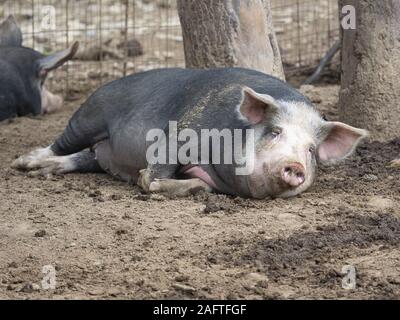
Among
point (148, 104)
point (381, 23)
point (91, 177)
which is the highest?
point (381, 23)

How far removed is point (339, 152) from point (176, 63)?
15.1ft

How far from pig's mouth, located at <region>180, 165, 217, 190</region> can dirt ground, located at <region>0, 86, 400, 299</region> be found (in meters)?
0.16

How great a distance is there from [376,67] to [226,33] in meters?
1.09

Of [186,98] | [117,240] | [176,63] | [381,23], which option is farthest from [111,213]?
[176,63]

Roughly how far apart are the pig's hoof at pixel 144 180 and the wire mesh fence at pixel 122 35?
3527mm

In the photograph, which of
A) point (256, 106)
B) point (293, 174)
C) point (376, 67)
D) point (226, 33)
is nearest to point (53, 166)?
point (226, 33)

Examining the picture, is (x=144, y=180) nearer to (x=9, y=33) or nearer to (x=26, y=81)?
(x=26, y=81)

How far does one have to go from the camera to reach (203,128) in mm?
6094

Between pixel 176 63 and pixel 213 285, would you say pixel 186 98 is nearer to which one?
pixel 213 285

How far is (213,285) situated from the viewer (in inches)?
178

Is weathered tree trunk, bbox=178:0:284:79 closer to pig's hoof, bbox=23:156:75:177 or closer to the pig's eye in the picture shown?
pig's hoof, bbox=23:156:75:177

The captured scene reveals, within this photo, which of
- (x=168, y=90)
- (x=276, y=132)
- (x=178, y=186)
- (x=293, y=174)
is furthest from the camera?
(x=168, y=90)

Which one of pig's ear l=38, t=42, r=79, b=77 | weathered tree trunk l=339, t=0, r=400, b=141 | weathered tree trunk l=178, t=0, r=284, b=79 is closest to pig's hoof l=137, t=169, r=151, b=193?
weathered tree trunk l=178, t=0, r=284, b=79

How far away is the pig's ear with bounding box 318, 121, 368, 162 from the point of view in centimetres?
600
